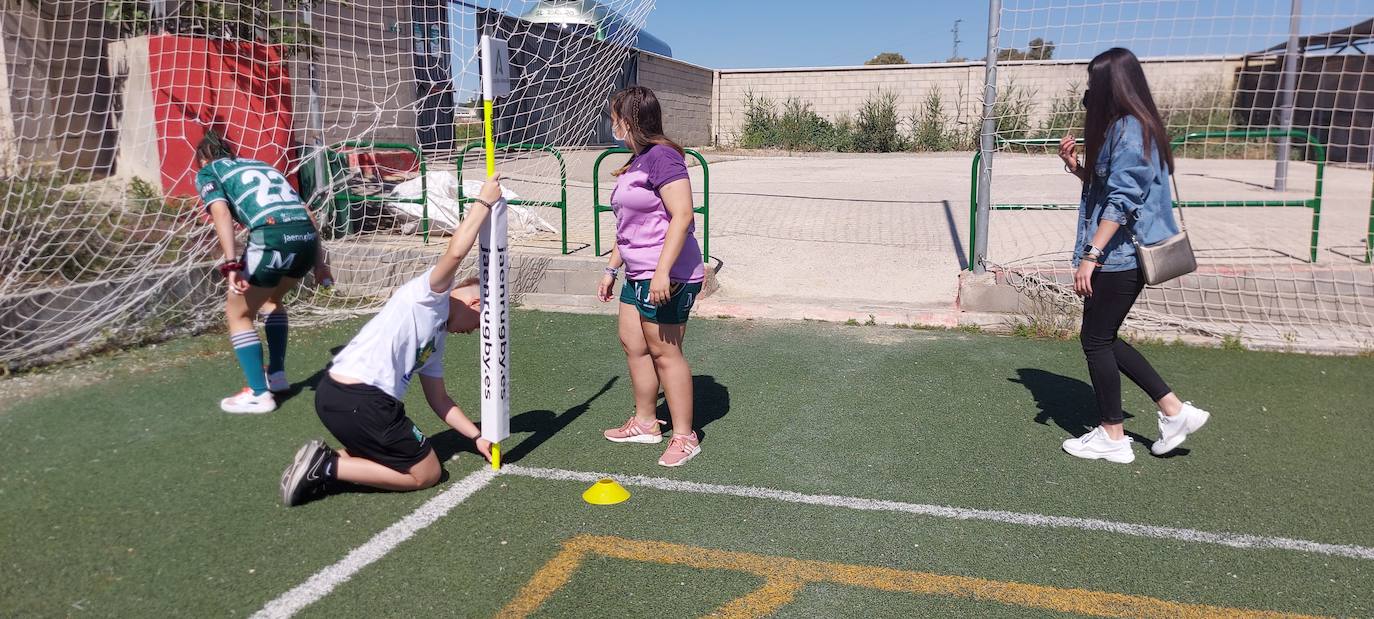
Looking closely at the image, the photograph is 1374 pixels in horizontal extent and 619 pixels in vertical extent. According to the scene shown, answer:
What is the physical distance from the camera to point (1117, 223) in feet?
13.5

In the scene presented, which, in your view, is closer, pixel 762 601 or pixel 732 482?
pixel 762 601

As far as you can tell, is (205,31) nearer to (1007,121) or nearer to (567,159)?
(567,159)

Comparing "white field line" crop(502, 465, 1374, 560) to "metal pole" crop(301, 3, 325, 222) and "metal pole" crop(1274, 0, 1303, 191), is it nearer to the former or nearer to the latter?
"metal pole" crop(1274, 0, 1303, 191)

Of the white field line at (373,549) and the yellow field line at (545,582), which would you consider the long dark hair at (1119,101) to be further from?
the white field line at (373,549)

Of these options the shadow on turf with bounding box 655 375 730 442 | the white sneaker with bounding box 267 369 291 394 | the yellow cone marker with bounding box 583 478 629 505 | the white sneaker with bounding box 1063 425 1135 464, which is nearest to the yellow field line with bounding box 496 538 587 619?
the yellow cone marker with bounding box 583 478 629 505

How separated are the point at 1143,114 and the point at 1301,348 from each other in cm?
356

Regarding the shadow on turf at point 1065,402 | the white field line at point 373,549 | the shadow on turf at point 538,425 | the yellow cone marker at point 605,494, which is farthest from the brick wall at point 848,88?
the white field line at point 373,549

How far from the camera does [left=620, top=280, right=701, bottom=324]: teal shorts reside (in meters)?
4.27

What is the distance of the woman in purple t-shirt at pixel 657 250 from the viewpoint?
407cm

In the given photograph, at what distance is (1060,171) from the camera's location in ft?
48.1

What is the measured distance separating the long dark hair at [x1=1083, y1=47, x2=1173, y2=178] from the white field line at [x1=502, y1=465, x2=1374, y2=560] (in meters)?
1.61

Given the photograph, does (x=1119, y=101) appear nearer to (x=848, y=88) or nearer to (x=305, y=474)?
(x=305, y=474)

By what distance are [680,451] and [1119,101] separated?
8.49 ft

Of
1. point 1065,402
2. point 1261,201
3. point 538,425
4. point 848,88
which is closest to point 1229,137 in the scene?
point 1261,201
